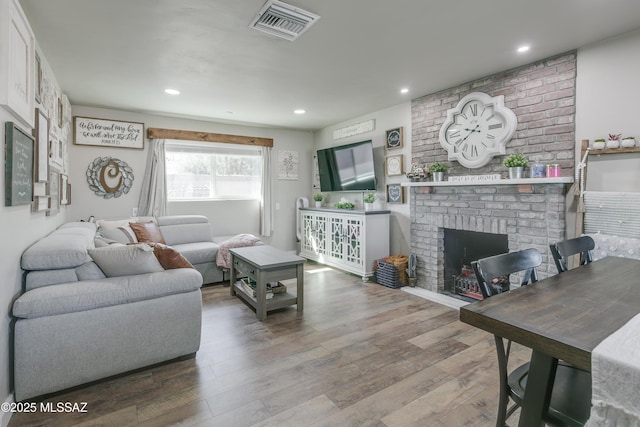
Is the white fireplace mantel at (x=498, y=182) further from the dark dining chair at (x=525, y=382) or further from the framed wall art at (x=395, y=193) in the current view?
the dark dining chair at (x=525, y=382)

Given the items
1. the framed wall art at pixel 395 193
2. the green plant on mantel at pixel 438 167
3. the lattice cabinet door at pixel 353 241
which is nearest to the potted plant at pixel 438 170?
the green plant on mantel at pixel 438 167

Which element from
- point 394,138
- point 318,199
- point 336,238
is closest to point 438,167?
point 394,138

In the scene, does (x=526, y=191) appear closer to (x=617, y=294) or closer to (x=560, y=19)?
(x=560, y=19)

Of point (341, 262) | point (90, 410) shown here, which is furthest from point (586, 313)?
point (341, 262)

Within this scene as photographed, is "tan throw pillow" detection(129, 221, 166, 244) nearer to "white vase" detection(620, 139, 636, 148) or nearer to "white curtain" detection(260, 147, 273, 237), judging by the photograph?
"white curtain" detection(260, 147, 273, 237)

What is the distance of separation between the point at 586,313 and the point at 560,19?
2172mm

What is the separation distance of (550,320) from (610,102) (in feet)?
8.14

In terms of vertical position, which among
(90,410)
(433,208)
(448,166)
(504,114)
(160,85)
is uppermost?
(160,85)

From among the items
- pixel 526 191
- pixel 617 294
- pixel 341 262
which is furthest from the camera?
pixel 341 262

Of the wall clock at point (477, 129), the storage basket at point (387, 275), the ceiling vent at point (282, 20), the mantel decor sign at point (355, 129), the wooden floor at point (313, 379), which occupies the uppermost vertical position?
the ceiling vent at point (282, 20)

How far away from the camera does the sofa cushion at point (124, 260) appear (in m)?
2.15

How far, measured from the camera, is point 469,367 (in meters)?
2.20

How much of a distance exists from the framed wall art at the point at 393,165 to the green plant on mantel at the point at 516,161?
4.77 ft

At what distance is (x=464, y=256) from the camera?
392 cm
